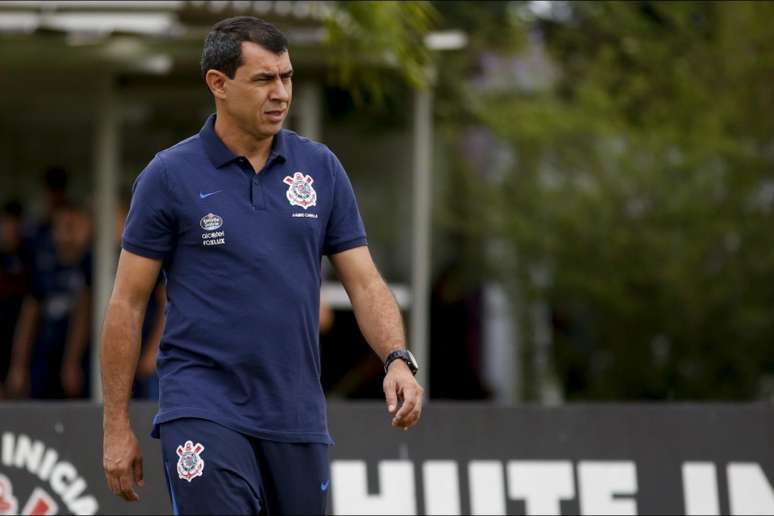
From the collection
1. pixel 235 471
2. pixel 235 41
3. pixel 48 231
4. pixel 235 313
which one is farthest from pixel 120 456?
pixel 48 231

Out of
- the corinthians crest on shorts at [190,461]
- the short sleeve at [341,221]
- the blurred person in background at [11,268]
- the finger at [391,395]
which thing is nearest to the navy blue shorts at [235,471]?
the corinthians crest on shorts at [190,461]

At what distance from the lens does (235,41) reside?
502 cm

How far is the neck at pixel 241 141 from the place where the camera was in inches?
198

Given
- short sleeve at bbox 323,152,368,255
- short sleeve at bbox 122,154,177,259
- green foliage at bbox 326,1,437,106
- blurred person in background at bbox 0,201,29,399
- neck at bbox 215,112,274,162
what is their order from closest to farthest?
short sleeve at bbox 122,154,177,259 → neck at bbox 215,112,274,162 → short sleeve at bbox 323,152,368,255 → green foliage at bbox 326,1,437,106 → blurred person in background at bbox 0,201,29,399

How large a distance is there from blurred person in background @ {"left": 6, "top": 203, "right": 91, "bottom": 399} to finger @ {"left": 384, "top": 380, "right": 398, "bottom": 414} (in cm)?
718

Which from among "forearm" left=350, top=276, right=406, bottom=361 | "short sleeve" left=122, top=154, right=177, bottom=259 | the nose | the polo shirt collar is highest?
the nose

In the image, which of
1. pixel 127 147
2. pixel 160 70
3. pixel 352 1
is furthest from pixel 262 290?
pixel 127 147

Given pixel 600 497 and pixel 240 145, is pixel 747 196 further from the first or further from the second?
pixel 240 145

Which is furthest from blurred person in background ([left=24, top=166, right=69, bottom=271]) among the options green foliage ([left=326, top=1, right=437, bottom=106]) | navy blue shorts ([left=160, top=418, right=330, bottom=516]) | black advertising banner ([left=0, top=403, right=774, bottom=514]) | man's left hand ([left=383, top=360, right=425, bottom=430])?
man's left hand ([left=383, top=360, right=425, bottom=430])

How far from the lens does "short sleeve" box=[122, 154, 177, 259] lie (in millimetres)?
4922

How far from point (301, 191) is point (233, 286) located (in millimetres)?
374

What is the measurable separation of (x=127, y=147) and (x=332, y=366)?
8.23 feet

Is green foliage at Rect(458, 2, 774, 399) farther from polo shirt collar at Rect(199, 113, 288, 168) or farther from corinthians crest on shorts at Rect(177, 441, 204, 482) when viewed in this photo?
corinthians crest on shorts at Rect(177, 441, 204, 482)

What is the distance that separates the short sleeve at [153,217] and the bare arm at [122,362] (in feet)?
0.15
